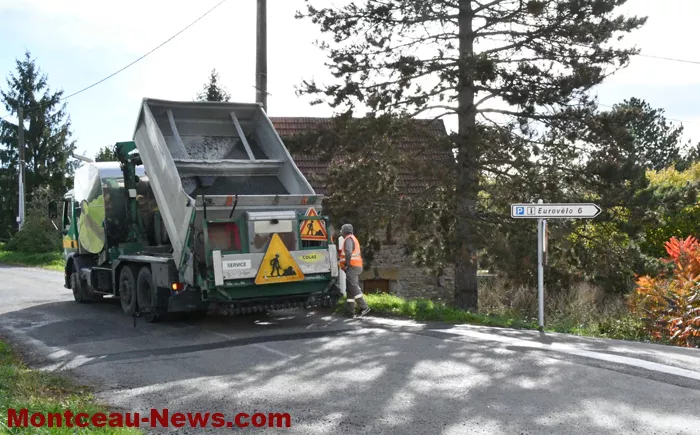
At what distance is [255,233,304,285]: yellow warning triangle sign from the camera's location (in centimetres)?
1018

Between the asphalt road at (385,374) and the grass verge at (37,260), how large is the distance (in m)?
20.7

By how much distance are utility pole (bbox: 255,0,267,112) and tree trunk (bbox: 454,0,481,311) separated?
3.98m

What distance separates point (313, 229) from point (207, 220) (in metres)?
1.56

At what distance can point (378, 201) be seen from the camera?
15.7 metres

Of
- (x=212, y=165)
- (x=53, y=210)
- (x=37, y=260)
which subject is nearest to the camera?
(x=212, y=165)

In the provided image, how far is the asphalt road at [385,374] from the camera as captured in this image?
221 inches

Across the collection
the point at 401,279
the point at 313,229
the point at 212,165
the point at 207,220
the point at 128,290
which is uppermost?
the point at 212,165

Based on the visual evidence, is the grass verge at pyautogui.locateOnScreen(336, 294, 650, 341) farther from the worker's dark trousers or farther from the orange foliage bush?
the worker's dark trousers

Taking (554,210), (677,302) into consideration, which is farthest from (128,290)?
(677,302)

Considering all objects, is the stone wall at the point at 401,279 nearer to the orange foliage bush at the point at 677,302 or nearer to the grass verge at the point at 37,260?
the orange foliage bush at the point at 677,302

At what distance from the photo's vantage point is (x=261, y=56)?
15609 mm

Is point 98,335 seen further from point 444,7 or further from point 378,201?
point 444,7

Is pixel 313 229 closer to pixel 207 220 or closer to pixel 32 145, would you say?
pixel 207 220

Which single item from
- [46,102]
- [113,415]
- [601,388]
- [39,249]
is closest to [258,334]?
[113,415]
